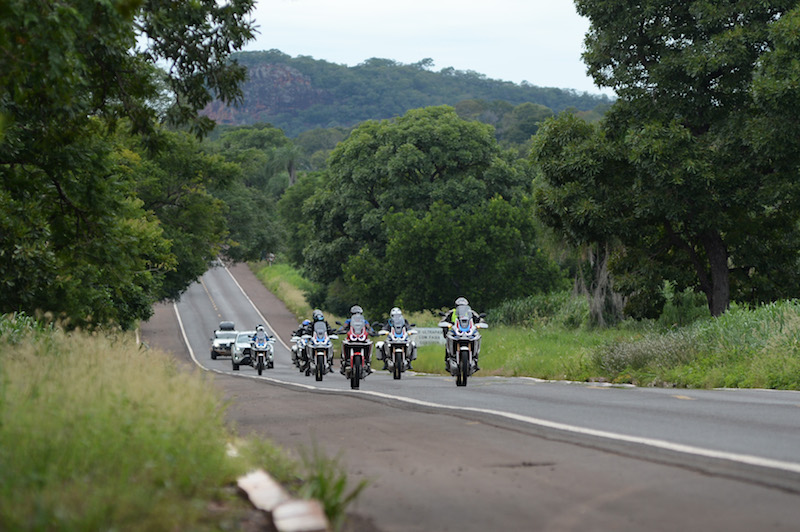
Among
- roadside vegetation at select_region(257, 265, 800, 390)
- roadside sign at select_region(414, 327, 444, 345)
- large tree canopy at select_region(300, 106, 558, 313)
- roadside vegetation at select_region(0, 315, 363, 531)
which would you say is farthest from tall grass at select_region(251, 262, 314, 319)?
roadside vegetation at select_region(0, 315, 363, 531)

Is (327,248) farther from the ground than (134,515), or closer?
farther from the ground

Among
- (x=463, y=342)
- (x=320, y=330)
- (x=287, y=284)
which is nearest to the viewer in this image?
(x=463, y=342)

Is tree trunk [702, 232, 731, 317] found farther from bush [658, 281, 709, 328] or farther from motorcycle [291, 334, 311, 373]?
motorcycle [291, 334, 311, 373]

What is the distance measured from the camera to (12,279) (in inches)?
839

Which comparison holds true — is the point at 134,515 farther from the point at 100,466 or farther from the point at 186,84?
the point at 186,84

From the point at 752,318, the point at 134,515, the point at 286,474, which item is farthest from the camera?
the point at 752,318

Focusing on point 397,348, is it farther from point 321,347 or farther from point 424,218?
point 424,218

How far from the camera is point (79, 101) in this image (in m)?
13.4

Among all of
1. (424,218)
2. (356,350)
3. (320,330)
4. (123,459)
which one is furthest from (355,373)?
(424,218)

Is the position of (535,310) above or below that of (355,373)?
above

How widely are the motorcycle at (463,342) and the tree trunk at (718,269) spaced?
10.6 metres

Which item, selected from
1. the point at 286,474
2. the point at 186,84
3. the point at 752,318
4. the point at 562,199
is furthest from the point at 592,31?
the point at 286,474

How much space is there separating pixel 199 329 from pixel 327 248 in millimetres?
25210

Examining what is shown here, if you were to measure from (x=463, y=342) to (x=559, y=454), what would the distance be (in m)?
10.8
